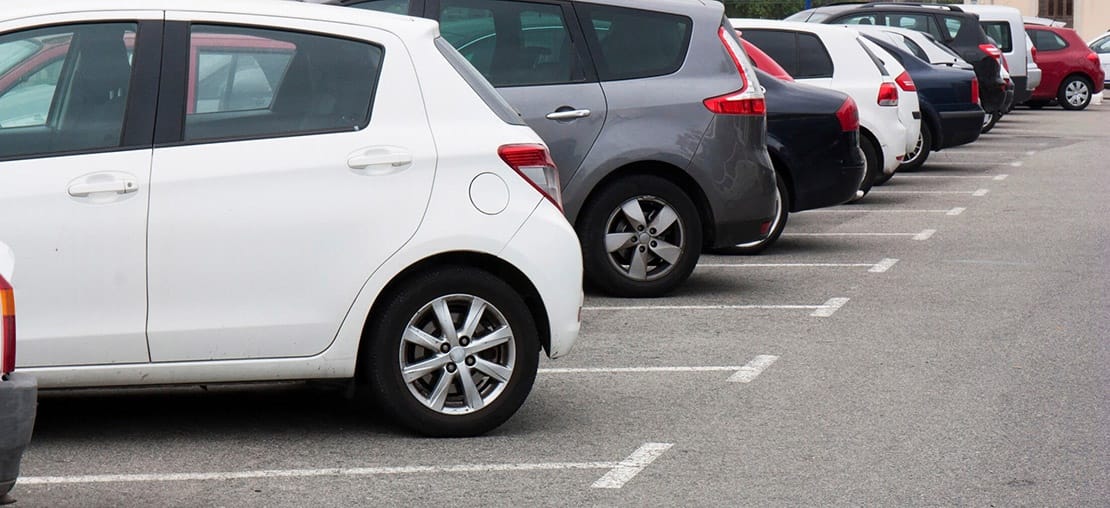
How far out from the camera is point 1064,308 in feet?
31.0

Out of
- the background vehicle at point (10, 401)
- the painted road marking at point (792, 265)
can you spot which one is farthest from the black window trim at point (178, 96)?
the painted road marking at point (792, 265)

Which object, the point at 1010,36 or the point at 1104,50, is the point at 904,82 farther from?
the point at 1104,50

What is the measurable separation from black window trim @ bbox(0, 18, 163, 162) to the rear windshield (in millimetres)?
998

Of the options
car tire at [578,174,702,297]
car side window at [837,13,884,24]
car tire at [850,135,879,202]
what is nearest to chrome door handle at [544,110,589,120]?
car tire at [578,174,702,297]

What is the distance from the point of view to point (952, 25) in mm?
23250

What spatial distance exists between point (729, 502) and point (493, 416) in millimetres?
1144

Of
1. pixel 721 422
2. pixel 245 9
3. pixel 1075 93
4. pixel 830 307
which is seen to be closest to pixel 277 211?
pixel 245 9

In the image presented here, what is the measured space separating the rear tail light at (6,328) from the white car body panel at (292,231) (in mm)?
1108

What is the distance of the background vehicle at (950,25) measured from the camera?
2253cm

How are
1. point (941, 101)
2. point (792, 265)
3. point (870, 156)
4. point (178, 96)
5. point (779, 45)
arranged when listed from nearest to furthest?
point (178, 96) → point (792, 265) → point (779, 45) → point (870, 156) → point (941, 101)

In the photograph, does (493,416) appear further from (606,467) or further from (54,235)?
(54,235)

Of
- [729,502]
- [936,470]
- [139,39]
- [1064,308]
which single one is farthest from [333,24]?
[1064,308]

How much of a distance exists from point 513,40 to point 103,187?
406cm

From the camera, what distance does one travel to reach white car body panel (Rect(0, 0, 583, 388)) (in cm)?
575
